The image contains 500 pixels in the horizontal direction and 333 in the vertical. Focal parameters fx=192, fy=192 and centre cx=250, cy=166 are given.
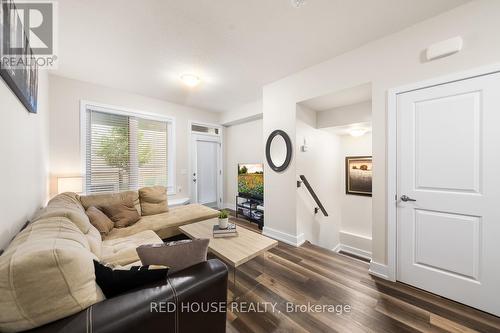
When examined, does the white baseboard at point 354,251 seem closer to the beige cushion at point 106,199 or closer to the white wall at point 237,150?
the white wall at point 237,150

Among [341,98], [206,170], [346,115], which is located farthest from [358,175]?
[206,170]

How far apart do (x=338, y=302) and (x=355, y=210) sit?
2.53 m

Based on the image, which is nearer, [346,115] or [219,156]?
[346,115]

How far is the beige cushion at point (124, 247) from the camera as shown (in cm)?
170

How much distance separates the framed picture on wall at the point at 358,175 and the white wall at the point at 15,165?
14.8 feet

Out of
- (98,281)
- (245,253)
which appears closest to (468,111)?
(245,253)

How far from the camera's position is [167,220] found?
109 inches

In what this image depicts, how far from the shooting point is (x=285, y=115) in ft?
10.3

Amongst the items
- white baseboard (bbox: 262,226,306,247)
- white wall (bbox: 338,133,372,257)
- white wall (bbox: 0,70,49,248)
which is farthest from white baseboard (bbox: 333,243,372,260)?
white wall (bbox: 0,70,49,248)

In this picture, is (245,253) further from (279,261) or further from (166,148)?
(166,148)

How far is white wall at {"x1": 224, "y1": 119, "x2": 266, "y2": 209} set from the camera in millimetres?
4672

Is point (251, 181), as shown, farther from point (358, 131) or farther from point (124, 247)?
point (124, 247)

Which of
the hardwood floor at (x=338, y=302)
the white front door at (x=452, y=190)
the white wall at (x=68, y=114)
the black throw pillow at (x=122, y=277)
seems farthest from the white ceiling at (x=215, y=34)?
the hardwood floor at (x=338, y=302)

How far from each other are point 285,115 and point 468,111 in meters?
2.00
